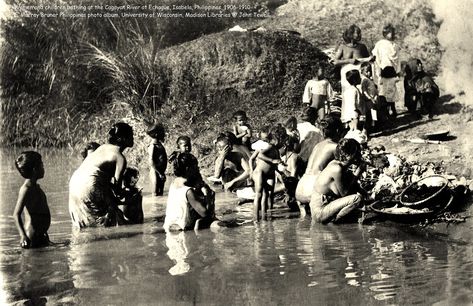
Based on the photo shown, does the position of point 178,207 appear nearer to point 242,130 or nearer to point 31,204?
point 31,204

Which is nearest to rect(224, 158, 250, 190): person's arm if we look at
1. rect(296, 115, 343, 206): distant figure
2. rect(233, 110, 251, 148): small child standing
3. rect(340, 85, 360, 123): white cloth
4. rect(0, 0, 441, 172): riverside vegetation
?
rect(233, 110, 251, 148): small child standing

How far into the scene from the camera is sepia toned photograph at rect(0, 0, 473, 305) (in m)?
6.01

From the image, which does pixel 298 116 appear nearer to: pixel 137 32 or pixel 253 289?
pixel 137 32

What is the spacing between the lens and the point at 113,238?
304 inches

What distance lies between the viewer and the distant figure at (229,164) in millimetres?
10336

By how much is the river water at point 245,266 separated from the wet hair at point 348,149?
820mm

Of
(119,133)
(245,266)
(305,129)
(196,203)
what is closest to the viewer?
(245,266)

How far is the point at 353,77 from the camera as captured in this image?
A: 11.1 m

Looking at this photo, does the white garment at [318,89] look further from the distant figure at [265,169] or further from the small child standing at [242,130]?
the distant figure at [265,169]

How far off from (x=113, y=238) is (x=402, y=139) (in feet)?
18.5

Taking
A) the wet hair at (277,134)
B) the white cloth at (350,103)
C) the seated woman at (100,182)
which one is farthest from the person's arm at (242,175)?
the seated woman at (100,182)

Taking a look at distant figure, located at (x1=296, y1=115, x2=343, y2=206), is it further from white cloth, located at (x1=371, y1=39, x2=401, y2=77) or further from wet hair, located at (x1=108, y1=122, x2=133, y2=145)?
white cloth, located at (x1=371, y1=39, x2=401, y2=77)

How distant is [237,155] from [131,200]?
8.06ft

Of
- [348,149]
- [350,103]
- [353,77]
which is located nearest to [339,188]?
[348,149]
